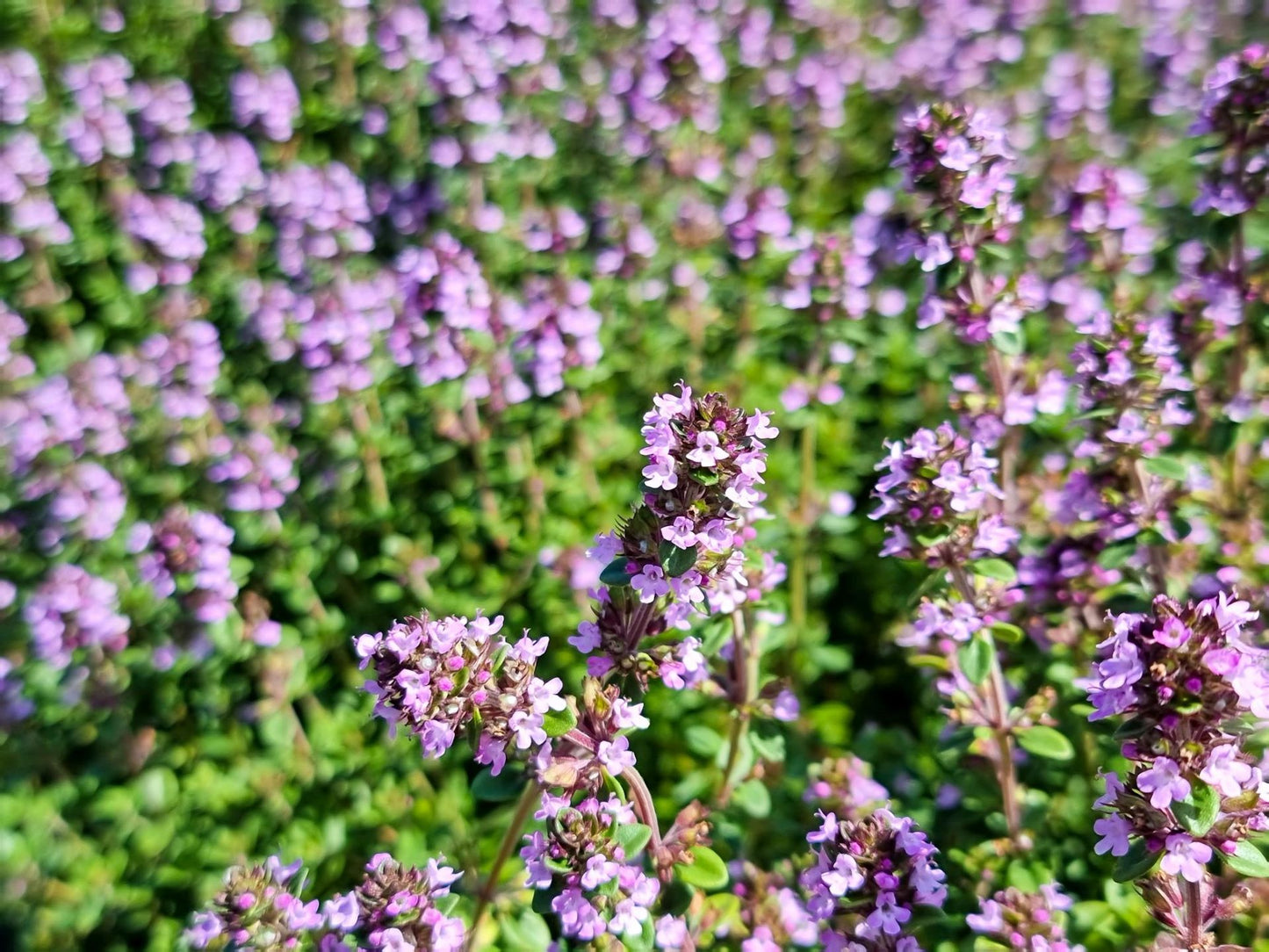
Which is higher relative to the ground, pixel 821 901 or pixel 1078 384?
pixel 1078 384

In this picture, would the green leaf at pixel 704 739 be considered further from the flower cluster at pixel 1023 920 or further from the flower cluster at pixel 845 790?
the flower cluster at pixel 1023 920

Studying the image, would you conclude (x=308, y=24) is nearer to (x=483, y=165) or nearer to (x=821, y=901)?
(x=483, y=165)

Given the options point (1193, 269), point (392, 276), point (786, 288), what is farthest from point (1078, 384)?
point (392, 276)

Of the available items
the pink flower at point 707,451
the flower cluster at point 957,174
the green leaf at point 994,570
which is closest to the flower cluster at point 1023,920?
the green leaf at point 994,570

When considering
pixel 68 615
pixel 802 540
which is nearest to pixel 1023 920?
pixel 802 540

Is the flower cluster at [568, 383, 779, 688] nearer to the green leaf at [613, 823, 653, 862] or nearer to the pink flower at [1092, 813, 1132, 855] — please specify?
the green leaf at [613, 823, 653, 862]

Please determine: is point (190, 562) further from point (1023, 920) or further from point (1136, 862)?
point (1136, 862)

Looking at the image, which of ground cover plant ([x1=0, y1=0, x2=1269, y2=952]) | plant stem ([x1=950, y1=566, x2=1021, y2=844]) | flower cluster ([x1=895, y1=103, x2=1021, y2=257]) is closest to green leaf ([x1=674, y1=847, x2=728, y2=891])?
ground cover plant ([x1=0, y1=0, x2=1269, y2=952])
